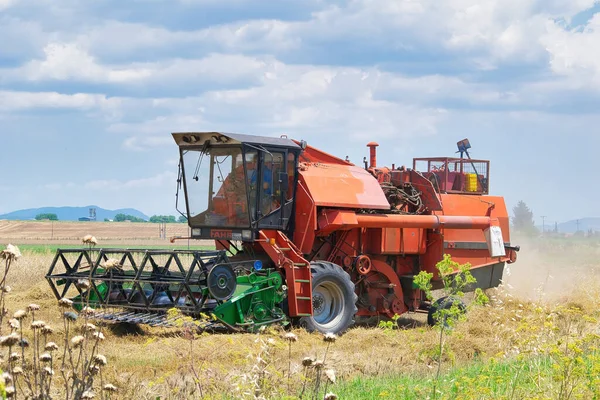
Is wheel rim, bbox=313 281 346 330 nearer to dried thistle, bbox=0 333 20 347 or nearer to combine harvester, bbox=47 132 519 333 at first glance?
combine harvester, bbox=47 132 519 333

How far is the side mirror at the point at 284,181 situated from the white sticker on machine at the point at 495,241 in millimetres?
4628

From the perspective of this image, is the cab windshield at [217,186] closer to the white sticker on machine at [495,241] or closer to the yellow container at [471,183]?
the white sticker on machine at [495,241]

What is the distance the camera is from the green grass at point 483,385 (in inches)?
255

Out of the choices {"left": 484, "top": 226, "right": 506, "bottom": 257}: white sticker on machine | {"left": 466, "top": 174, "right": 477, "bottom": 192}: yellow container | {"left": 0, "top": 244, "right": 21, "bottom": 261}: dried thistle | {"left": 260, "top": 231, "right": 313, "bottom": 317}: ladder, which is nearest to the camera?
{"left": 0, "top": 244, "right": 21, "bottom": 261}: dried thistle

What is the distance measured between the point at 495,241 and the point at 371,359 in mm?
6573

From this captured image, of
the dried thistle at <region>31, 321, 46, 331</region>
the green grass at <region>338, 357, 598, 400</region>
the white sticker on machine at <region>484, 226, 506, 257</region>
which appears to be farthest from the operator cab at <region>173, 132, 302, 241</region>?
→ the dried thistle at <region>31, 321, 46, 331</region>

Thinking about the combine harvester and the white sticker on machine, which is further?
the white sticker on machine

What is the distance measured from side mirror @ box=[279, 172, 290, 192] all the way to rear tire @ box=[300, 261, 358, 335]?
4.10ft

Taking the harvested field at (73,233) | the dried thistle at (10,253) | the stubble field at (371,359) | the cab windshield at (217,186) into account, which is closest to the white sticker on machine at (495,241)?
the stubble field at (371,359)

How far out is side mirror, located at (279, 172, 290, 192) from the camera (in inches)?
509

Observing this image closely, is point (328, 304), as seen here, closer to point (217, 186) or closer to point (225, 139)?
point (217, 186)

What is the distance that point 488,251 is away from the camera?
1586cm

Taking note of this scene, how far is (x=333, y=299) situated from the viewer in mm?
13133

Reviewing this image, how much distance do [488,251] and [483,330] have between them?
3.39m
